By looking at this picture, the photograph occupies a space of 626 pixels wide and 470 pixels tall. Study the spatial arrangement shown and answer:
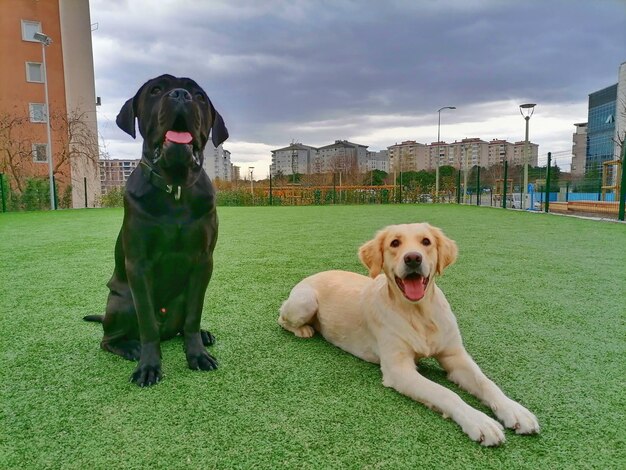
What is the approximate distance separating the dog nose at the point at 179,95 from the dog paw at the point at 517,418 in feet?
6.47

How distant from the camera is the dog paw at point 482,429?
5.32ft

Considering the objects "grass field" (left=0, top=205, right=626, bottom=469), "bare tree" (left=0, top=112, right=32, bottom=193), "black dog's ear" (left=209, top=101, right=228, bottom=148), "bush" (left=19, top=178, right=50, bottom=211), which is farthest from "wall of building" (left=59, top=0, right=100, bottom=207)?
"black dog's ear" (left=209, top=101, right=228, bottom=148)

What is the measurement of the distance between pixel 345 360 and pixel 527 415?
1.04 metres

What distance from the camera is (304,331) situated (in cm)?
294

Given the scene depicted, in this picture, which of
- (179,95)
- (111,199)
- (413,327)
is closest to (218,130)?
(179,95)

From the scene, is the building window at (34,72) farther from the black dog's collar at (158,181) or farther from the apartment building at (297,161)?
the black dog's collar at (158,181)

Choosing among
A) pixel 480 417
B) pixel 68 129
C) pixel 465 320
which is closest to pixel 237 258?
pixel 465 320

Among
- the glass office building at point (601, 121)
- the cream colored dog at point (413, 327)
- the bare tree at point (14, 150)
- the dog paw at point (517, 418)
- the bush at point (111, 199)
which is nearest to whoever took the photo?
the dog paw at point (517, 418)

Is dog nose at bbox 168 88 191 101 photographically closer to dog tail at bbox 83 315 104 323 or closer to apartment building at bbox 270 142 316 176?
dog tail at bbox 83 315 104 323

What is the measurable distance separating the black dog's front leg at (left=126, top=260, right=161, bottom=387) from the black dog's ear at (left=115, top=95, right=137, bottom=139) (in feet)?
2.29

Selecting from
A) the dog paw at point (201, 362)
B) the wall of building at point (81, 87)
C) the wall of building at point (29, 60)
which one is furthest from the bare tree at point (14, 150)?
the dog paw at point (201, 362)

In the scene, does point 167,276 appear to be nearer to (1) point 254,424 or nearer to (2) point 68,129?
(1) point 254,424

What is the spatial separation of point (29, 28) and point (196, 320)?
33.3 meters

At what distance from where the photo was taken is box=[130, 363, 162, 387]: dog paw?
7.01ft
